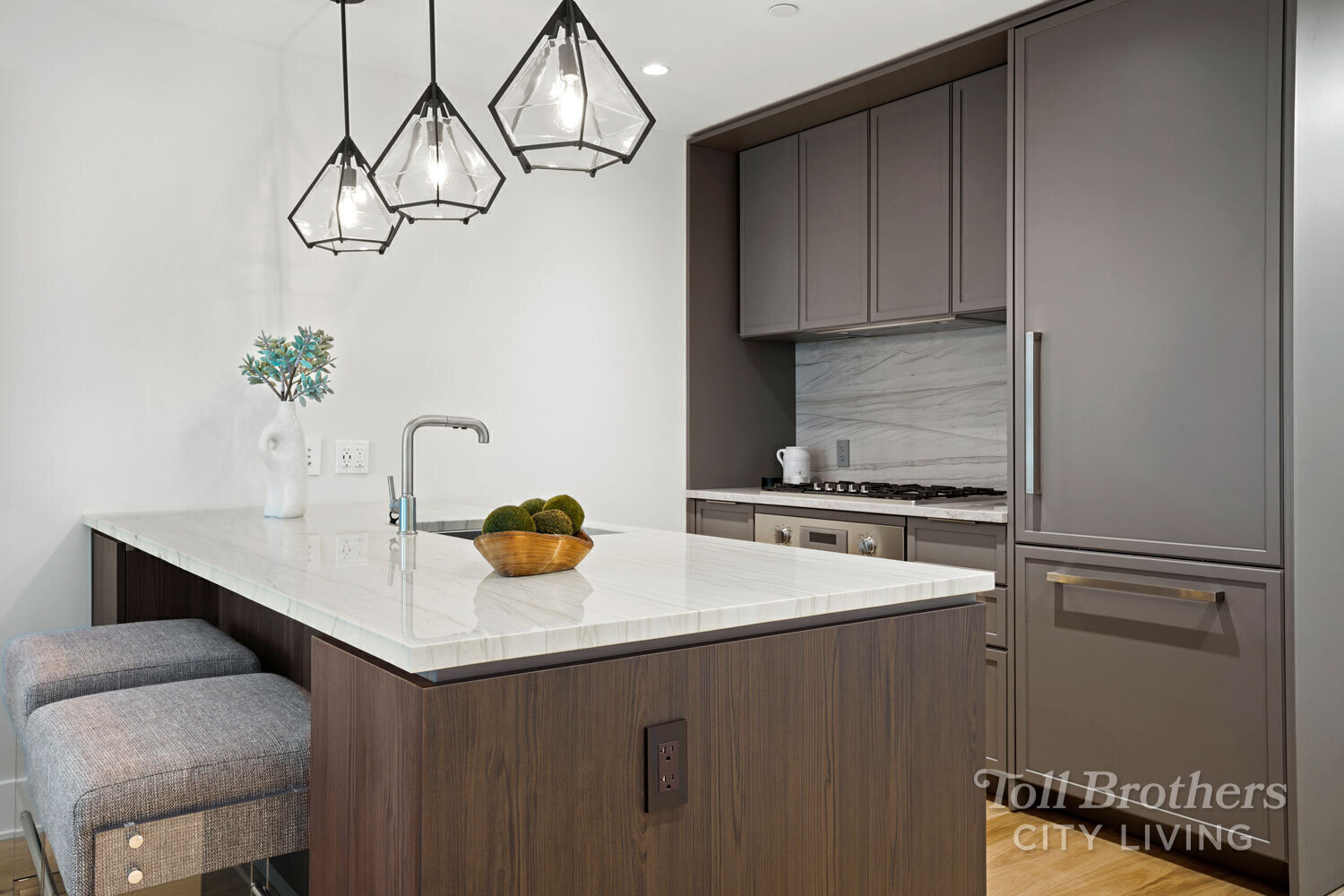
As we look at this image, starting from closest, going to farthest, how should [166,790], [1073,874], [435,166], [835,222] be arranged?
[166,790]
[435,166]
[1073,874]
[835,222]

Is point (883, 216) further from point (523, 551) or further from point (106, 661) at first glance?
point (106, 661)

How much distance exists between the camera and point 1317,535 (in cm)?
224

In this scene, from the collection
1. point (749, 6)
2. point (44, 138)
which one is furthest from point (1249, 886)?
point (44, 138)

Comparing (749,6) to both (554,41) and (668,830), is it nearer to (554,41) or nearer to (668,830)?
(554,41)

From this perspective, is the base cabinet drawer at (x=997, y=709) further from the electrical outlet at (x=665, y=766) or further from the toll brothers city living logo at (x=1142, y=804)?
the electrical outlet at (x=665, y=766)

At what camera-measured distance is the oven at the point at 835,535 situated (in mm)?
3062

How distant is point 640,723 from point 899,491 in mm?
2352

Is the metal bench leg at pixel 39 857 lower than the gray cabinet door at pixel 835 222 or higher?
lower

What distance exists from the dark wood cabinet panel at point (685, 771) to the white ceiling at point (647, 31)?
2.00 metres

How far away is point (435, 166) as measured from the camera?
2.08m

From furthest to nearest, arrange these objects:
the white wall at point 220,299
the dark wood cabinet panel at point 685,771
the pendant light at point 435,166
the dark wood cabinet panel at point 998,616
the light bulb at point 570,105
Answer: the dark wood cabinet panel at point 998,616
the white wall at point 220,299
the pendant light at point 435,166
the light bulb at point 570,105
the dark wood cabinet panel at point 685,771

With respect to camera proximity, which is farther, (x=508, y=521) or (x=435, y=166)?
(x=435, y=166)

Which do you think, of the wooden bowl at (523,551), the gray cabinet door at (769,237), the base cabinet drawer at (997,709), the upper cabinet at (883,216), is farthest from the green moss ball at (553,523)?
the gray cabinet door at (769,237)

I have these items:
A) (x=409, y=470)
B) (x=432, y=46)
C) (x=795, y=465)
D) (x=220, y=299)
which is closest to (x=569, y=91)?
(x=432, y=46)
